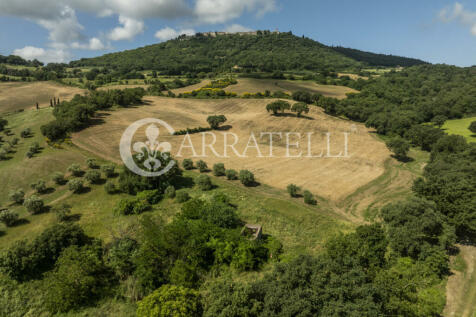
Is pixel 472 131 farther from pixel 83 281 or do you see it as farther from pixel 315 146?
pixel 83 281

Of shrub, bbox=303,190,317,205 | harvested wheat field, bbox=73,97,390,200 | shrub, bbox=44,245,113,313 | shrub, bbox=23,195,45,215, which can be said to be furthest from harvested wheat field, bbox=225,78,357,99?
shrub, bbox=44,245,113,313

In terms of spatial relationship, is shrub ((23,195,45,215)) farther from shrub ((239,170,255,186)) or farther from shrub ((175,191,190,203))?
shrub ((239,170,255,186))

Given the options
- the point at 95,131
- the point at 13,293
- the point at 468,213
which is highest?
the point at 95,131

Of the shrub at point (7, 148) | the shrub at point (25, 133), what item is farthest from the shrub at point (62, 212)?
the shrub at point (25, 133)

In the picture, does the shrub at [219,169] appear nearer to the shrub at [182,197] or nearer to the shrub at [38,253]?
the shrub at [182,197]

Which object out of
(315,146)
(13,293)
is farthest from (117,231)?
(315,146)

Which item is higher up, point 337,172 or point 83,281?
point 337,172
